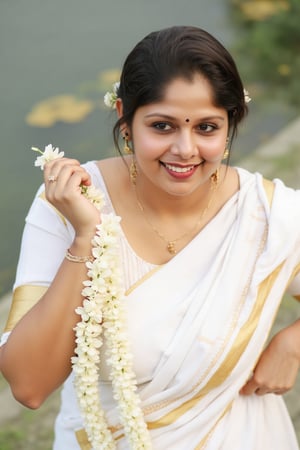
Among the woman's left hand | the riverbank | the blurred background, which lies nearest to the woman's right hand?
the woman's left hand

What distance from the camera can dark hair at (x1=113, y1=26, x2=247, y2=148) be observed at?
1.82 m

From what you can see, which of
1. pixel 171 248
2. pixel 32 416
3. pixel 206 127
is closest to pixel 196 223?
pixel 171 248

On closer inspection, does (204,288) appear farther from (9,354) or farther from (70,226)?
(9,354)

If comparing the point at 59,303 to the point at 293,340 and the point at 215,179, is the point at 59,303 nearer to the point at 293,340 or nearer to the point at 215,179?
the point at 215,179

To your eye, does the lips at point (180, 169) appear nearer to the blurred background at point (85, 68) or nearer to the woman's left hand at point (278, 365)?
the woman's left hand at point (278, 365)

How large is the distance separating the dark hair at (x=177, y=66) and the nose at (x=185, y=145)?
0.30 ft

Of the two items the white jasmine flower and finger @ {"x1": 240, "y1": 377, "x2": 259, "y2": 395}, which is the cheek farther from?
finger @ {"x1": 240, "y1": 377, "x2": 259, "y2": 395}

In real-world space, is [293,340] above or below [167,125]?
below

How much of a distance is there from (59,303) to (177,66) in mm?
580

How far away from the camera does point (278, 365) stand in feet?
7.07

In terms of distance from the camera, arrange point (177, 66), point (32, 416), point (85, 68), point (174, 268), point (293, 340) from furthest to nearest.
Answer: point (85, 68) → point (32, 416) → point (293, 340) → point (174, 268) → point (177, 66)

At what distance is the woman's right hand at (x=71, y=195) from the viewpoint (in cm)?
184

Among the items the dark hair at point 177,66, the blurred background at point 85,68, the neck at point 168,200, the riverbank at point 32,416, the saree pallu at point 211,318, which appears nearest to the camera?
the dark hair at point 177,66

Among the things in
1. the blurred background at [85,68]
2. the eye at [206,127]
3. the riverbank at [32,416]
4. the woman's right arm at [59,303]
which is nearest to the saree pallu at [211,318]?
the woman's right arm at [59,303]
